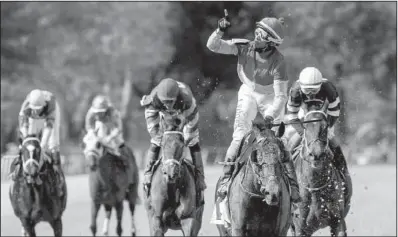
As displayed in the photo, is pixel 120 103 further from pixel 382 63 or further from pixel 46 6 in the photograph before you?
Result: pixel 382 63

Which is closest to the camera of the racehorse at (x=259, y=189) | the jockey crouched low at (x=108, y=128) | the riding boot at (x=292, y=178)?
the racehorse at (x=259, y=189)

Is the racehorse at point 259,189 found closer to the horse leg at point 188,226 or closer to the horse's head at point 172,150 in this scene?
the horse's head at point 172,150

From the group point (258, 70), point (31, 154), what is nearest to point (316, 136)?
point (258, 70)

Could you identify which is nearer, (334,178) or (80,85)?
(334,178)

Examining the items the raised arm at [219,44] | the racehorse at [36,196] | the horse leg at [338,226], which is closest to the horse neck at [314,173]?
the horse leg at [338,226]

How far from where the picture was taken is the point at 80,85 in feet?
134

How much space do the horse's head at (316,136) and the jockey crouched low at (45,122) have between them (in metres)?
4.63

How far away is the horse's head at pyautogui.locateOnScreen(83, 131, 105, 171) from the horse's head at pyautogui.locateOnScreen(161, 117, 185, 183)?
24.5 feet

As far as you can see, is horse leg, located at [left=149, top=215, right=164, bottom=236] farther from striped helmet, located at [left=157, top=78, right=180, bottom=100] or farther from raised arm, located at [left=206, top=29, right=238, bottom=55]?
raised arm, located at [left=206, top=29, right=238, bottom=55]

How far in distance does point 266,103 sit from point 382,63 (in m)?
31.2

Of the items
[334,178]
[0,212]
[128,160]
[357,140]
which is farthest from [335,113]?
[357,140]

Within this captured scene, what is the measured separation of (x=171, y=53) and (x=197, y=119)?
25.8 meters

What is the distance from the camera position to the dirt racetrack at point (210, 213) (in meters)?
23.0

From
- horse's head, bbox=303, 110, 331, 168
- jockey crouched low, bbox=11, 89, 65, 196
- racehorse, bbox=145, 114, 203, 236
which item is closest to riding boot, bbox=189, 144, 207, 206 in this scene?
racehorse, bbox=145, 114, 203, 236
